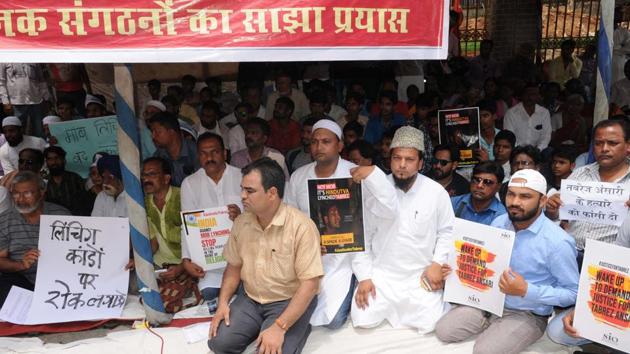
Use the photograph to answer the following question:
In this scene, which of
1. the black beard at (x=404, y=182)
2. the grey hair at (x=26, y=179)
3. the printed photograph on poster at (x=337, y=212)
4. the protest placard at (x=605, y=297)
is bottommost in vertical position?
the protest placard at (x=605, y=297)

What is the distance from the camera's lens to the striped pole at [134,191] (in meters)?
3.87

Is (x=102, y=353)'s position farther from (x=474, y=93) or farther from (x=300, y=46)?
(x=474, y=93)

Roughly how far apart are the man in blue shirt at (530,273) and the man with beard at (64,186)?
394cm

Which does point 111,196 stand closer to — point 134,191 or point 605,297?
point 134,191

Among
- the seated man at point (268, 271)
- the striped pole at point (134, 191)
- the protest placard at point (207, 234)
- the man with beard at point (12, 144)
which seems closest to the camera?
the seated man at point (268, 271)

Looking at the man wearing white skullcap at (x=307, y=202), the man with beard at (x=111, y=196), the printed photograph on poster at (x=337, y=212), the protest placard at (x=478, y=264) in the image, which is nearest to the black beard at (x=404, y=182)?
the man wearing white skullcap at (x=307, y=202)

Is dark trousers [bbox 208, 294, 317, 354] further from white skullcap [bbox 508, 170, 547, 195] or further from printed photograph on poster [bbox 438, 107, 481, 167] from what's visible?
printed photograph on poster [bbox 438, 107, 481, 167]

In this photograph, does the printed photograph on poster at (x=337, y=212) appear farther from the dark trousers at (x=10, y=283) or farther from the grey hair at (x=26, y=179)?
the dark trousers at (x=10, y=283)

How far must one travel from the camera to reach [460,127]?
5672 mm

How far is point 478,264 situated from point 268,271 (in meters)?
1.42

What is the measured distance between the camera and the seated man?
3488 millimetres

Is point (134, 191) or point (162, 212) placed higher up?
point (134, 191)

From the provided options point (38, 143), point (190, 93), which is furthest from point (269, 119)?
point (38, 143)

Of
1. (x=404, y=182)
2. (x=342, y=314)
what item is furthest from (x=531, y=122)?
(x=342, y=314)
